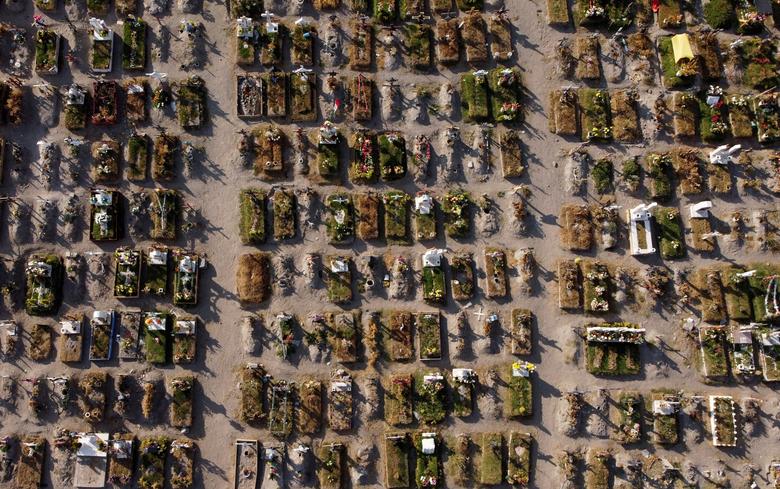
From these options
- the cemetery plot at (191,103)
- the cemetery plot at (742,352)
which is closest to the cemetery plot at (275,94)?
the cemetery plot at (191,103)

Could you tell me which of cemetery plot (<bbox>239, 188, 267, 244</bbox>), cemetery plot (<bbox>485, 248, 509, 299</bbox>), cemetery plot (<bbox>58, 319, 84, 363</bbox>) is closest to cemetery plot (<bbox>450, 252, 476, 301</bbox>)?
cemetery plot (<bbox>485, 248, 509, 299</bbox>)

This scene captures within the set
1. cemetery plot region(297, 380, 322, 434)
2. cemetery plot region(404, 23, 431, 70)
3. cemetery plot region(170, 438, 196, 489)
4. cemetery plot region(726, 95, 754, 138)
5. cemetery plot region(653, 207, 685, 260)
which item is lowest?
cemetery plot region(170, 438, 196, 489)

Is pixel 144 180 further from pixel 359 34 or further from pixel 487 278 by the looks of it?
pixel 487 278

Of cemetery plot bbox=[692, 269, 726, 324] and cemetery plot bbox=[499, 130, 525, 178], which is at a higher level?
cemetery plot bbox=[499, 130, 525, 178]

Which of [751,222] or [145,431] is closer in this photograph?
[145,431]

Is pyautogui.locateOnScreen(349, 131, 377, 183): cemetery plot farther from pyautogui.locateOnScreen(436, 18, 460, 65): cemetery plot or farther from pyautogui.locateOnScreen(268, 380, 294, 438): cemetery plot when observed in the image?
pyautogui.locateOnScreen(268, 380, 294, 438): cemetery plot

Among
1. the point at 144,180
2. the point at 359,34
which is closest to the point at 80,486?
the point at 144,180
